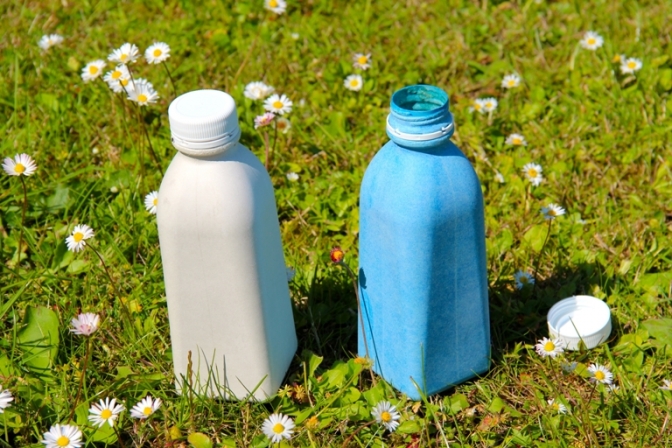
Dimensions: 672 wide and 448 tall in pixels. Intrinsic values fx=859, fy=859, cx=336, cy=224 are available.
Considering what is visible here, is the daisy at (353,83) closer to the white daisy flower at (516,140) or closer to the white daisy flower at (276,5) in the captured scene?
the white daisy flower at (276,5)

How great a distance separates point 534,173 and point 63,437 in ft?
5.53

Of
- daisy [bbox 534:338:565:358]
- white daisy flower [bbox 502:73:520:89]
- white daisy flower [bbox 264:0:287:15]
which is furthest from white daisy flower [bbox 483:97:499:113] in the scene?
daisy [bbox 534:338:565:358]

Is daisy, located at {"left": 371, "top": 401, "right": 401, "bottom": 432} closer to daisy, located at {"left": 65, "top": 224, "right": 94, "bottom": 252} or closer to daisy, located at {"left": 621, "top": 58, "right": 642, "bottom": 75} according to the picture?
daisy, located at {"left": 65, "top": 224, "right": 94, "bottom": 252}

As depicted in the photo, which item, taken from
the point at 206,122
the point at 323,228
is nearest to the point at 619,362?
the point at 323,228

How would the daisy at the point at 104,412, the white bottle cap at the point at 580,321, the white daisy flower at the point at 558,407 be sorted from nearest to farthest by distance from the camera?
1. the daisy at the point at 104,412
2. the white daisy flower at the point at 558,407
3. the white bottle cap at the point at 580,321

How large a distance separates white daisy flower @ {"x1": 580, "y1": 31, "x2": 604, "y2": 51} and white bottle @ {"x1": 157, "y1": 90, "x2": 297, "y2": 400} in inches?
74.3

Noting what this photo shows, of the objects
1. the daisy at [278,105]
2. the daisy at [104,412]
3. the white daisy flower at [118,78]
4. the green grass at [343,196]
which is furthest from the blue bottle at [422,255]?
the white daisy flower at [118,78]

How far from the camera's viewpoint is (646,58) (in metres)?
3.34

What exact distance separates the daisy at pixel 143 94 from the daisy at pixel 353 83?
0.83 m

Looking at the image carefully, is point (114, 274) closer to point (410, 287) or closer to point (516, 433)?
point (410, 287)

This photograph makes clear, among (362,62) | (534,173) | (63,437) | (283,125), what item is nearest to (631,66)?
(534,173)

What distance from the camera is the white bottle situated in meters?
1.80

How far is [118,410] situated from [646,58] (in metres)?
2.43

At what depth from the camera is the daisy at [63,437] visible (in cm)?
188
